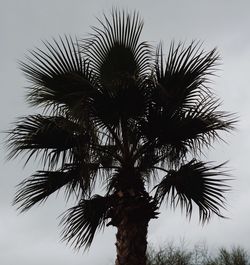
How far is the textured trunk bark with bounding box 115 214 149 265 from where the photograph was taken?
274 inches

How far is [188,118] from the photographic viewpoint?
7.78 metres

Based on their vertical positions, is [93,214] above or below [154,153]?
below

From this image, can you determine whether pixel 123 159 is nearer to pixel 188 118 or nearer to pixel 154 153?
pixel 154 153

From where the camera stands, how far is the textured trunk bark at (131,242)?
22.8 ft

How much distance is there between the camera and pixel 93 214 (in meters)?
8.43

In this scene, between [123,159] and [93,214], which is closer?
[123,159]

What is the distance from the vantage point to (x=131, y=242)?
7.01 meters

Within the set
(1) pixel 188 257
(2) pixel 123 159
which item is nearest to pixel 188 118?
(2) pixel 123 159

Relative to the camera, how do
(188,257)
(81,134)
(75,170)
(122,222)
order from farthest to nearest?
(188,257) → (75,170) → (81,134) → (122,222)

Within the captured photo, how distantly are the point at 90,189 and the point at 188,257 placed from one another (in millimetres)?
15103

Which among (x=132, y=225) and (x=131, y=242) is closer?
(x=131, y=242)

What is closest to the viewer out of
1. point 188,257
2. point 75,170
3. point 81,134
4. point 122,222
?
point 122,222

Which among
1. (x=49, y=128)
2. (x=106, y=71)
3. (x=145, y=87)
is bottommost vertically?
(x=49, y=128)

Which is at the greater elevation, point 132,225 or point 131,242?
point 132,225
